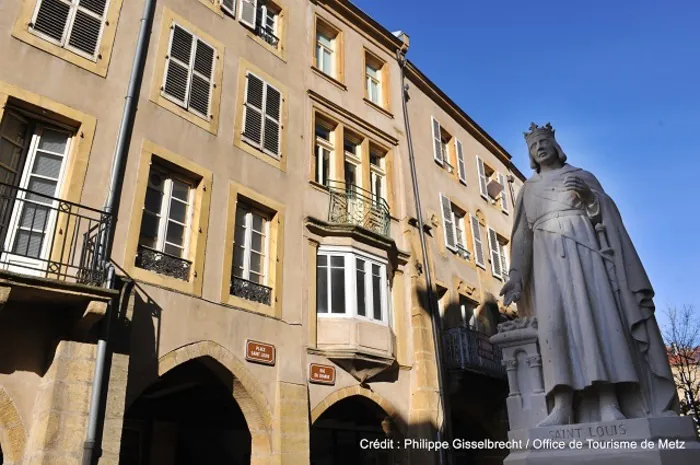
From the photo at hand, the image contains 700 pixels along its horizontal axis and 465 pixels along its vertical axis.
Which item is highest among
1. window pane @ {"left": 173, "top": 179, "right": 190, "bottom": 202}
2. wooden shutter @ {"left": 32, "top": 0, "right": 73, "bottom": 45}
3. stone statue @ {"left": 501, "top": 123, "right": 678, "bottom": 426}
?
wooden shutter @ {"left": 32, "top": 0, "right": 73, "bottom": 45}

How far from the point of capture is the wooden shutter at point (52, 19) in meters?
8.52

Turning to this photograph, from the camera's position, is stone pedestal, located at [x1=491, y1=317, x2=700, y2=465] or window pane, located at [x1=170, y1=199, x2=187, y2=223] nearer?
stone pedestal, located at [x1=491, y1=317, x2=700, y2=465]

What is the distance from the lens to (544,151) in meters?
5.35

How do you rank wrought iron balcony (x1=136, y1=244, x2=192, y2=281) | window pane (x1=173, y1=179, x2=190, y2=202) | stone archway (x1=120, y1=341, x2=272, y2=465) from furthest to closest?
window pane (x1=173, y1=179, x2=190, y2=202) → stone archway (x1=120, y1=341, x2=272, y2=465) → wrought iron balcony (x1=136, y1=244, x2=192, y2=281)

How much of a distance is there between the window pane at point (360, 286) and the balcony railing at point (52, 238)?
546 centimetres

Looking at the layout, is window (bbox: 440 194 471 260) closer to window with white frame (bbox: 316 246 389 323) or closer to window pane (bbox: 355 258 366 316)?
window with white frame (bbox: 316 246 389 323)

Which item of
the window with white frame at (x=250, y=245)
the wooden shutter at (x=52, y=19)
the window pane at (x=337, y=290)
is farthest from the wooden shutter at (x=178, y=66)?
the window pane at (x=337, y=290)

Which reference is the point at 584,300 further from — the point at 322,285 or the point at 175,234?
the point at 322,285

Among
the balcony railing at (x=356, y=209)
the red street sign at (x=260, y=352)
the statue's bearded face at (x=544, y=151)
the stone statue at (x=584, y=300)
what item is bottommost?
the stone statue at (x=584, y=300)

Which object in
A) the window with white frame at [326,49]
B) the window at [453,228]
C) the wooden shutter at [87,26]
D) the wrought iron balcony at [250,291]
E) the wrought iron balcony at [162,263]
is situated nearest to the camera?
the wrought iron balcony at [162,263]

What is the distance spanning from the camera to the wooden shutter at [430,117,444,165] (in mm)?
17594

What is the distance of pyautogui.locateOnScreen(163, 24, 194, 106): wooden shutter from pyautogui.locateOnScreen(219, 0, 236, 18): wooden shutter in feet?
4.93

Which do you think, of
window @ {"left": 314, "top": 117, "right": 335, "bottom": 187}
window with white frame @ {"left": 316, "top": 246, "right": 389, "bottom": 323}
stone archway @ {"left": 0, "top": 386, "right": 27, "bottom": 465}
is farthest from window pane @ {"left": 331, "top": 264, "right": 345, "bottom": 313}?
stone archway @ {"left": 0, "top": 386, "right": 27, "bottom": 465}

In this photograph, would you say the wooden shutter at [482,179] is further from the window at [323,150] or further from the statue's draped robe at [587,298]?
the statue's draped robe at [587,298]
